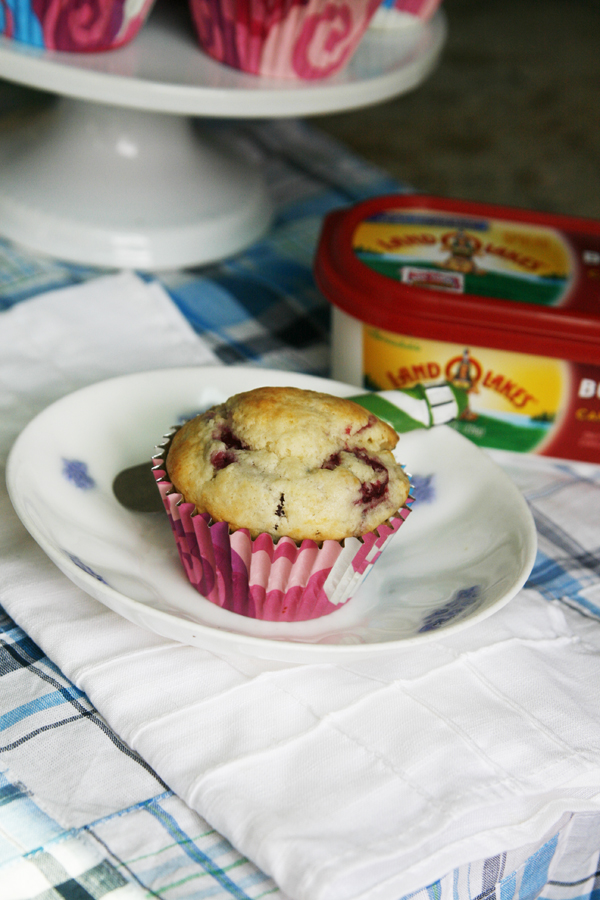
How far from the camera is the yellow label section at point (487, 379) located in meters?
0.88

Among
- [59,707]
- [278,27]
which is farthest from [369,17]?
[59,707]

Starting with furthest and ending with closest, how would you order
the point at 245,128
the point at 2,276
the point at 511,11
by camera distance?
the point at 511,11 → the point at 245,128 → the point at 2,276

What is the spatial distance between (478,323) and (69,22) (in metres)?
0.57

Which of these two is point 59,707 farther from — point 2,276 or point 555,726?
point 2,276

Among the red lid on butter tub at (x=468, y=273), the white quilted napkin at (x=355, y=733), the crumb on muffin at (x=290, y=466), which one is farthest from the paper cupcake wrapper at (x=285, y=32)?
the white quilted napkin at (x=355, y=733)

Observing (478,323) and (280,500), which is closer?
(280,500)

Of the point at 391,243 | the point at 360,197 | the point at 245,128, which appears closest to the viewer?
the point at 391,243

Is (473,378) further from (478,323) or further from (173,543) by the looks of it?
(173,543)

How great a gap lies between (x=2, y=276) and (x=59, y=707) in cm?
70

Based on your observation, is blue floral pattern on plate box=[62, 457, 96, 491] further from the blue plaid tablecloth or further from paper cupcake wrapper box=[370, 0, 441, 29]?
paper cupcake wrapper box=[370, 0, 441, 29]

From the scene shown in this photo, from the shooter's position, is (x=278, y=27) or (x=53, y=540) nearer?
(x=53, y=540)

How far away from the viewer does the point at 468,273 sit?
0.92 meters

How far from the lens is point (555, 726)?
0.66 m

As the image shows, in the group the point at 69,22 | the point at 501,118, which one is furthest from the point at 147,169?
the point at 501,118
